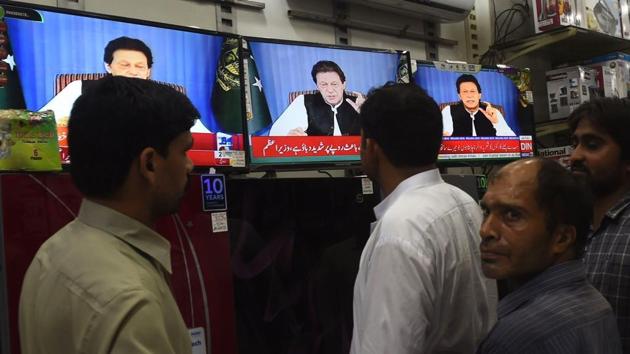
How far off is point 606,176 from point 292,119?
1.17 meters

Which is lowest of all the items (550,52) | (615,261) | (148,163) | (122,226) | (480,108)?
(615,261)

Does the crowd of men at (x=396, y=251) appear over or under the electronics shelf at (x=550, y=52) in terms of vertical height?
under

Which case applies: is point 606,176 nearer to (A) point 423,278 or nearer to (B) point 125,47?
(A) point 423,278

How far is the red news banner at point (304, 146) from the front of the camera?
2434mm

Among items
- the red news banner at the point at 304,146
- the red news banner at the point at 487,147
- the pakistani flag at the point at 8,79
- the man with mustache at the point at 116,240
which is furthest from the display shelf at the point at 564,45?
the man with mustache at the point at 116,240

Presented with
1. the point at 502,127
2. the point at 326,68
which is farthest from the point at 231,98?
the point at 502,127

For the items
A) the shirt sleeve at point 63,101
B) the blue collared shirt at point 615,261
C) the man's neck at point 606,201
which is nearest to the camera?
the blue collared shirt at point 615,261

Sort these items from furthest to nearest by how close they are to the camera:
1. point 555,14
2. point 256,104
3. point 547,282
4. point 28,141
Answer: point 555,14 → point 256,104 → point 28,141 → point 547,282

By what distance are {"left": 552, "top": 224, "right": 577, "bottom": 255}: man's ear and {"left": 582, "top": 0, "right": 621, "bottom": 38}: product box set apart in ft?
10.4

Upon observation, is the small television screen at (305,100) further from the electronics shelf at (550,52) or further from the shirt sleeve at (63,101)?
the electronics shelf at (550,52)

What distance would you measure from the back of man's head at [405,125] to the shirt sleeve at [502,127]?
6.39 ft

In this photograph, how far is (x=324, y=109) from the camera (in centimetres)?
266

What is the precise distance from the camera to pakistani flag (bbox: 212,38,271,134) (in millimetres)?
2307

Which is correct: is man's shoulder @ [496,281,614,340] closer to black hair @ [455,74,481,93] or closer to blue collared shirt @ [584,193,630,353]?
blue collared shirt @ [584,193,630,353]
